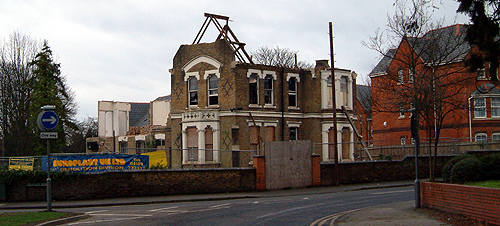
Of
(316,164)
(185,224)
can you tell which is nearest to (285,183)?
(316,164)

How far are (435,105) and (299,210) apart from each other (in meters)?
9.34

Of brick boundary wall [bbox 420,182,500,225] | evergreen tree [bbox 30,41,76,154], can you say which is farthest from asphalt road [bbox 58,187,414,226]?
evergreen tree [bbox 30,41,76,154]

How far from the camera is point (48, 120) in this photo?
19438 millimetres

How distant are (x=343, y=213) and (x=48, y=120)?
10520 millimetres

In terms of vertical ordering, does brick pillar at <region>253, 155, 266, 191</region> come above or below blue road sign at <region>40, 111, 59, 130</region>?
below

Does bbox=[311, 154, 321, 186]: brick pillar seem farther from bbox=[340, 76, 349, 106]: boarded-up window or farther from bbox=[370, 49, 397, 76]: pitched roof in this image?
bbox=[340, 76, 349, 106]: boarded-up window

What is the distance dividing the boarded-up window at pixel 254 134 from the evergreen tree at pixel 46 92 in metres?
20.0

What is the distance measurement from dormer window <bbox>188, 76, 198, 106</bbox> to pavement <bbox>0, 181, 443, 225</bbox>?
466 inches

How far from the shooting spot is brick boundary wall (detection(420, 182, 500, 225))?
44.4ft

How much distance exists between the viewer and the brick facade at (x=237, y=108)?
120ft

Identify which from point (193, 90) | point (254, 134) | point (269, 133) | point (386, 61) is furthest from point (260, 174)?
point (386, 61)

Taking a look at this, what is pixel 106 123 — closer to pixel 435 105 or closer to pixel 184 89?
pixel 184 89

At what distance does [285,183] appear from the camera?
30000 mm

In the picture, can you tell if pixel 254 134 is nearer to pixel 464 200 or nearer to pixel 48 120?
pixel 48 120
